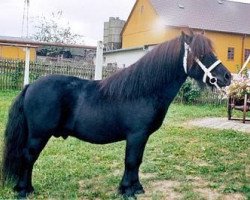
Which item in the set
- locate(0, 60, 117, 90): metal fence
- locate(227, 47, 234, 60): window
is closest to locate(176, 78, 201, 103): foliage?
locate(0, 60, 117, 90): metal fence

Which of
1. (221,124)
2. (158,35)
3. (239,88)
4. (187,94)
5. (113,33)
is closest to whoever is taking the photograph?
(221,124)

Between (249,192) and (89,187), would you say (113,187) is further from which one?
(249,192)

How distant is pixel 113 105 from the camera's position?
4.53 m

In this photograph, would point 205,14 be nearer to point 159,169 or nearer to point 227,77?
point 159,169

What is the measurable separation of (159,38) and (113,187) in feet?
109

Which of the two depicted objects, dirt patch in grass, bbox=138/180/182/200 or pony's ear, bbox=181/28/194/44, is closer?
pony's ear, bbox=181/28/194/44

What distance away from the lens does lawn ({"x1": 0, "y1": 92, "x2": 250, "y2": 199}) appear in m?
4.79

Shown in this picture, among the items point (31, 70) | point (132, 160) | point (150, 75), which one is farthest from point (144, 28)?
point (132, 160)

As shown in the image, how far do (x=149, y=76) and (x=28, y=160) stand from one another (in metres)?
1.64

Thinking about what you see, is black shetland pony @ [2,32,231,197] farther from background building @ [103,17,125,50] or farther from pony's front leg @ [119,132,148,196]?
background building @ [103,17,125,50]

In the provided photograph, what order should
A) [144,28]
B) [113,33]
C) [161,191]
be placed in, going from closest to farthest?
[161,191], [144,28], [113,33]

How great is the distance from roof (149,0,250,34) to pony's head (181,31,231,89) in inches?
1267

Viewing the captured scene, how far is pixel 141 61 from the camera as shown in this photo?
458 centimetres

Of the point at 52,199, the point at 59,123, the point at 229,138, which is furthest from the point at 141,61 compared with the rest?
the point at 229,138
